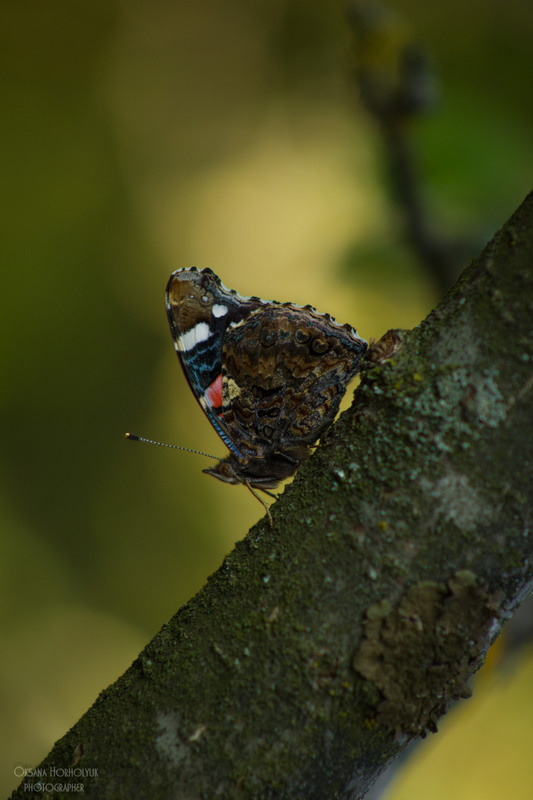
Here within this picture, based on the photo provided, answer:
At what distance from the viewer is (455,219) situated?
9.04 ft

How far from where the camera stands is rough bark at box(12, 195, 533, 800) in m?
0.95

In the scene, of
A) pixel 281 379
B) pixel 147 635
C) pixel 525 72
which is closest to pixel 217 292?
pixel 281 379

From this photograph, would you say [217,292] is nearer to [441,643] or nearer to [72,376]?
[441,643]

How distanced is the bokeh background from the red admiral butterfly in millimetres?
2441

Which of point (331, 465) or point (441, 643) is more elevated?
point (331, 465)

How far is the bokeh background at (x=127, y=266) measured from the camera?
4.88 m

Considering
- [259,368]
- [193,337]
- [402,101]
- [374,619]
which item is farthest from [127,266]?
[374,619]

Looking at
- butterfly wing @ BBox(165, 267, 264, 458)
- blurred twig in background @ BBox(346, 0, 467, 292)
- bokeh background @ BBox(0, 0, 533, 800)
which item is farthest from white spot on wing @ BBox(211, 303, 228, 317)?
bokeh background @ BBox(0, 0, 533, 800)

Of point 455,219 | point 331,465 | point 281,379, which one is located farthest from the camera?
point 455,219

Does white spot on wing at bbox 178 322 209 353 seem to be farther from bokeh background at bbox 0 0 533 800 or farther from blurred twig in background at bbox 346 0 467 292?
bokeh background at bbox 0 0 533 800

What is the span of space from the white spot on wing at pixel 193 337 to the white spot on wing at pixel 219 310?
2.2 inches

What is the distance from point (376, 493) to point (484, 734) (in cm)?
430

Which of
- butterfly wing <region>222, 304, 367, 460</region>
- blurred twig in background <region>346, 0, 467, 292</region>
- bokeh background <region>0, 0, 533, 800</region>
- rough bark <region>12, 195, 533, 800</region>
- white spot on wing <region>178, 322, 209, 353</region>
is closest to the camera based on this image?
rough bark <region>12, 195, 533, 800</region>

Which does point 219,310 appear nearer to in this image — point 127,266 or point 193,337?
point 193,337
